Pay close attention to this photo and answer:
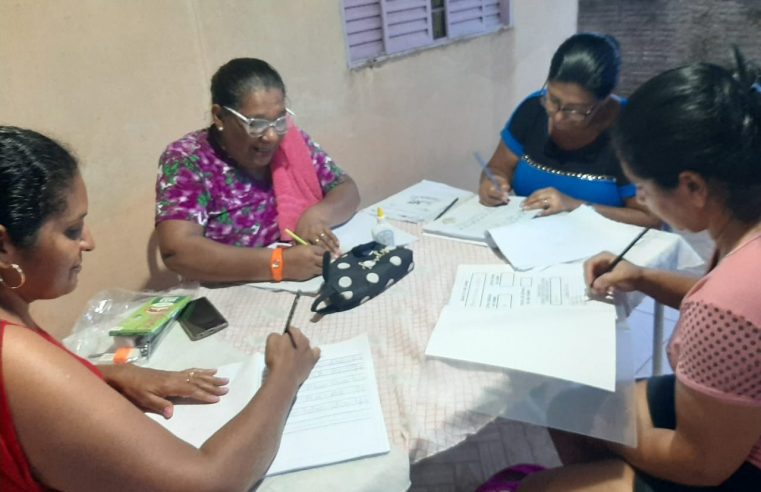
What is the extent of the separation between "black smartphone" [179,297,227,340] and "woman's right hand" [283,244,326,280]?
0.71ft

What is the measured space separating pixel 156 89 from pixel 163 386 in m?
1.17

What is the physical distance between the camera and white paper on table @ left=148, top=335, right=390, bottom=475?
918 millimetres

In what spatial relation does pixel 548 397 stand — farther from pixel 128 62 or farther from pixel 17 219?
pixel 128 62

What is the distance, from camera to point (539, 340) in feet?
3.65

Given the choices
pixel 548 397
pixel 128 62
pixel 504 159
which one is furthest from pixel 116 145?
pixel 548 397

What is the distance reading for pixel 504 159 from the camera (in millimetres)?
2098

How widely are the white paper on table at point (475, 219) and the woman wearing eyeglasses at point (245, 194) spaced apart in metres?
0.31

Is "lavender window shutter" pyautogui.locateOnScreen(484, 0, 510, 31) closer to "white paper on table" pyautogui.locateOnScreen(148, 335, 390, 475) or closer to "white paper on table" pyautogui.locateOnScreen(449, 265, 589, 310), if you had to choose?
"white paper on table" pyautogui.locateOnScreen(449, 265, 589, 310)

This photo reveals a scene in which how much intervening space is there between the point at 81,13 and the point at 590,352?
1.65m

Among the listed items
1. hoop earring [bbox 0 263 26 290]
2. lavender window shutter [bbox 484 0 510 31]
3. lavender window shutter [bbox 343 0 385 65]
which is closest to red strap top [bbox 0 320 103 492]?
hoop earring [bbox 0 263 26 290]

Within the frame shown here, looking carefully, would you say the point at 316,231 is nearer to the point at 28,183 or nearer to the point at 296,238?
the point at 296,238

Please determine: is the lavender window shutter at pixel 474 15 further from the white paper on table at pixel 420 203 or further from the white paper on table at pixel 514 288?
the white paper on table at pixel 514 288

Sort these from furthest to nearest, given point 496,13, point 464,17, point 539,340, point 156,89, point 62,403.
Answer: point 496,13 < point 464,17 < point 156,89 < point 539,340 < point 62,403

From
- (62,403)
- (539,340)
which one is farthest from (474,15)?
(62,403)
